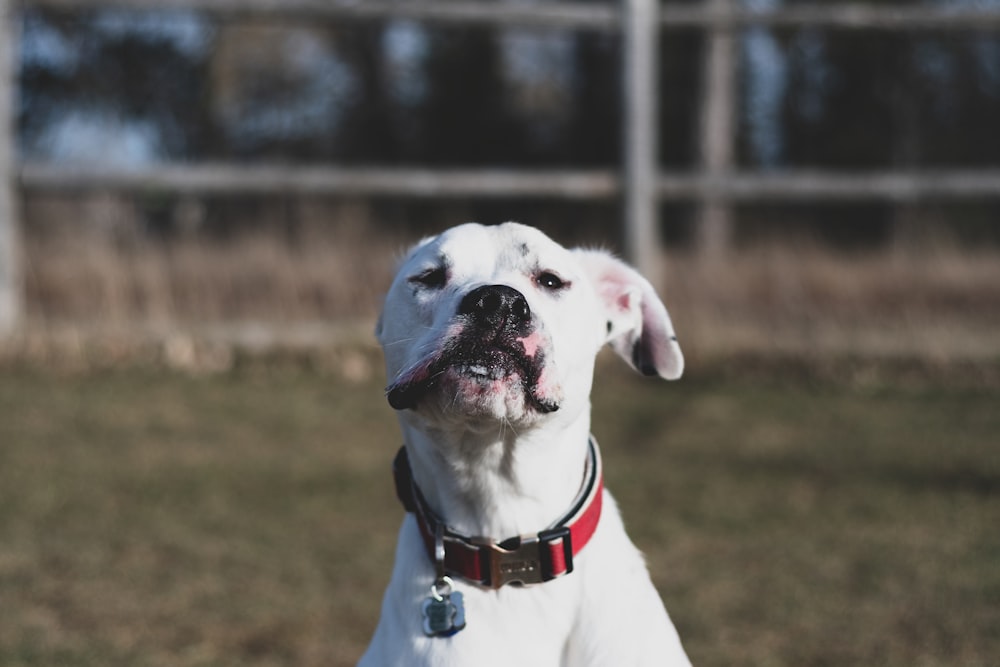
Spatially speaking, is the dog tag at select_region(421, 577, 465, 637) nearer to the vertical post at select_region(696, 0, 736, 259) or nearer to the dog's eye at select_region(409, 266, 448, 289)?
the dog's eye at select_region(409, 266, 448, 289)

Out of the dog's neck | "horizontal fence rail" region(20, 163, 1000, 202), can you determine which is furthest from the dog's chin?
"horizontal fence rail" region(20, 163, 1000, 202)

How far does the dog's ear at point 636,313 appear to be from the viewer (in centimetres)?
258

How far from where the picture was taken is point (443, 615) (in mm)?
2129

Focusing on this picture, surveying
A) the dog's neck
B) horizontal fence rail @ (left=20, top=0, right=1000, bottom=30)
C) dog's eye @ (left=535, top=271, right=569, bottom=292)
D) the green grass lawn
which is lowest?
the green grass lawn

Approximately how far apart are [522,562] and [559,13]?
456cm

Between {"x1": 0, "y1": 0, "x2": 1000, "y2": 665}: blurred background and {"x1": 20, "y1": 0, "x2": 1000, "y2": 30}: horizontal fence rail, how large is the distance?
0.06 ft

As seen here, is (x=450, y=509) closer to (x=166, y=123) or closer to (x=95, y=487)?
(x=95, y=487)

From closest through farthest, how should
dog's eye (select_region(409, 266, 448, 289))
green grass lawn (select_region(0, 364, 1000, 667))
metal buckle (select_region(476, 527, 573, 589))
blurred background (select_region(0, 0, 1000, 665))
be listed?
metal buckle (select_region(476, 527, 573, 589)) → dog's eye (select_region(409, 266, 448, 289)) → green grass lawn (select_region(0, 364, 1000, 667)) → blurred background (select_region(0, 0, 1000, 665))

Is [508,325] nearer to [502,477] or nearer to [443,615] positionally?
[502,477]

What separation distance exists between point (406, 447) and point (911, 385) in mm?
4322

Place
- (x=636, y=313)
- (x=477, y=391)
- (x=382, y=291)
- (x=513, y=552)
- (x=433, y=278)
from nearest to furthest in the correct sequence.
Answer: (x=477, y=391) < (x=513, y=552) < (x=433, y=278) < (x=636, y=313) < (x=382, y=291)

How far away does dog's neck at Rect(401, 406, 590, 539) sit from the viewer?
88.8 inches

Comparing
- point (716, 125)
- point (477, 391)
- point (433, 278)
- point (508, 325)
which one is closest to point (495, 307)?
point (508, 325)

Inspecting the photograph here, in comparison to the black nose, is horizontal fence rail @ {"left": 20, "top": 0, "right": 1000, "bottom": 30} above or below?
above
